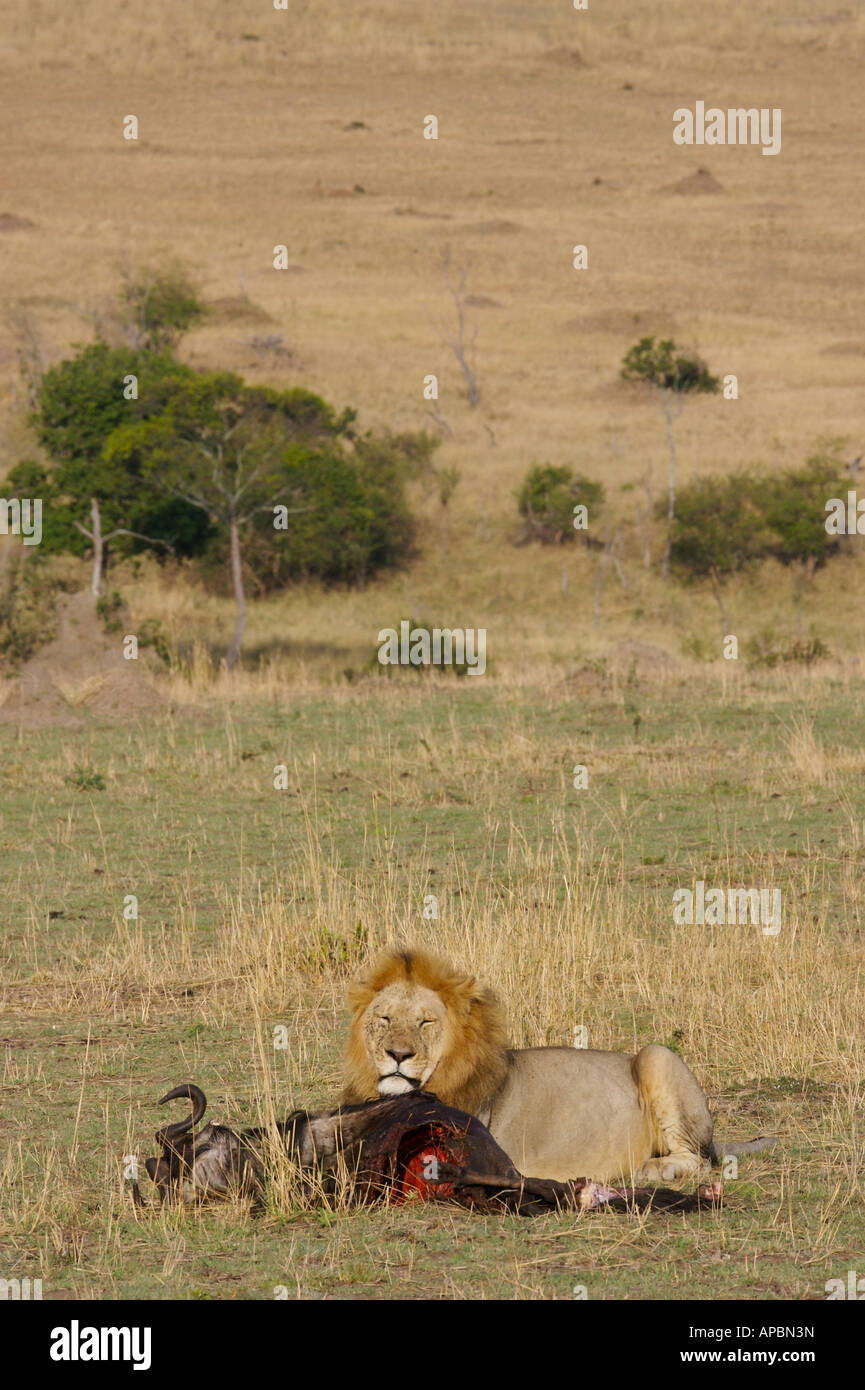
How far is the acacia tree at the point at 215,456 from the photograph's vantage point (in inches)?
1092

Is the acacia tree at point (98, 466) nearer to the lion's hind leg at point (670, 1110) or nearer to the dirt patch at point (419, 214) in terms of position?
the lion's hind leg at point (670, 1110)

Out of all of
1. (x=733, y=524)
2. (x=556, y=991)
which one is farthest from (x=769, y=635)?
(x=556, y=991)

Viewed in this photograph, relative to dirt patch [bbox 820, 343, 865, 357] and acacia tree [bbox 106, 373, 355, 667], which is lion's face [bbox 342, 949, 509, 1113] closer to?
acacia tree [bbox 106, 373, 355, 667]

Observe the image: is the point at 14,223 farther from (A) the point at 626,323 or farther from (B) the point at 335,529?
(B) the point at 335,529

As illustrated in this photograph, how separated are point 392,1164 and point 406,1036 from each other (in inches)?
15.7

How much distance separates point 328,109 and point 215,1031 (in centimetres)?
9065

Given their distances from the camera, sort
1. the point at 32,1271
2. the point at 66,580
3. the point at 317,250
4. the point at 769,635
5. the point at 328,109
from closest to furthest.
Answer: the point at 32,1271 → the point at 769,635 → the point at 66,580 → the point at 317,250 → the point at 328,109

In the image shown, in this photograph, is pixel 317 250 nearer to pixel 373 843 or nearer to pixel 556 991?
pixel 373 843

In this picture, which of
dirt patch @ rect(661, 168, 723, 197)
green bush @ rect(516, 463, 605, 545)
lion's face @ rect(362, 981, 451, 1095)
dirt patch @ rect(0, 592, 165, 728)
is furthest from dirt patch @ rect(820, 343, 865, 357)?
lion's face @ rect(362, 981, 451, 1095)

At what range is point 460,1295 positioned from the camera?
4664 mm

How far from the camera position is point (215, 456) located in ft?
93.4

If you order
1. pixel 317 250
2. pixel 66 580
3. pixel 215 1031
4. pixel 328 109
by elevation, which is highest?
pixel 328 109

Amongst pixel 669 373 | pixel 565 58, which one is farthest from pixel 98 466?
pixel 565 58

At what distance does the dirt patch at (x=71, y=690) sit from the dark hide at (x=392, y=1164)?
13.0 m
